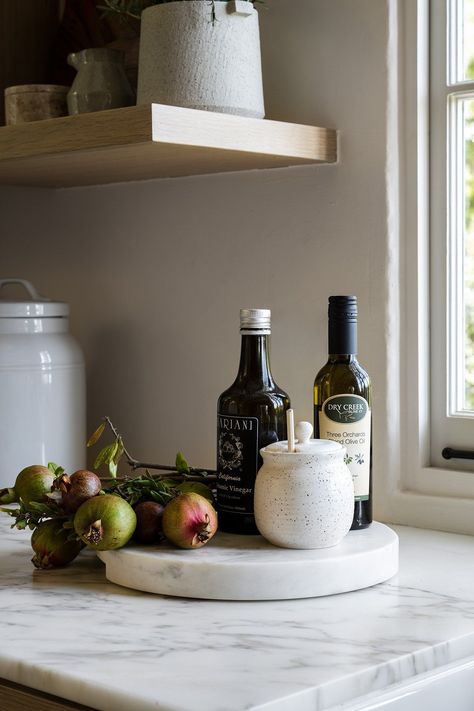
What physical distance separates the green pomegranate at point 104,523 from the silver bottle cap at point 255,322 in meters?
0.26

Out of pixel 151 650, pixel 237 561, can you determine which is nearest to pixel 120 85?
pixel 237 561

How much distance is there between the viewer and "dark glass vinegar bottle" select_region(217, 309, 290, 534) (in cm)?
128

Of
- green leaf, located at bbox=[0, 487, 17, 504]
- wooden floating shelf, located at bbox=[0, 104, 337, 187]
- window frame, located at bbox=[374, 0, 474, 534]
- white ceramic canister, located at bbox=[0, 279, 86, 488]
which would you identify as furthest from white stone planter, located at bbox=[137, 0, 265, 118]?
green leaf, located at bbox=[0, 487, 17, 504]

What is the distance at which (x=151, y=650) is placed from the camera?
0.99m

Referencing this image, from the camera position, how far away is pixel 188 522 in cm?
119

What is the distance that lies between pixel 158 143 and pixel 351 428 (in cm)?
44

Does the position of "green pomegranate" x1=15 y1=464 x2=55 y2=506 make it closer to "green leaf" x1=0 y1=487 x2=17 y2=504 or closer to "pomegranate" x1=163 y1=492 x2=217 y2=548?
"green leaf" x1=0 y1=487 x2=17 y2=504

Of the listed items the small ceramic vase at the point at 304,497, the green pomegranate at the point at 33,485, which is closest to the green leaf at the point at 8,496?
the green pomegranate at the point at 33,485

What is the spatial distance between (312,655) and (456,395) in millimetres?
653

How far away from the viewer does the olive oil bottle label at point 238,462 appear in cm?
128

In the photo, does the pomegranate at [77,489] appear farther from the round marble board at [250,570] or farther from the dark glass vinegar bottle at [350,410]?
the dark glass vinegar bottle at [350,410]

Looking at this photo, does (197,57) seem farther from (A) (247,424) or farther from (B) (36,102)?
(A) (247,424)

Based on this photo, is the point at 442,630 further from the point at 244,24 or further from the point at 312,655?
the point at 244,24

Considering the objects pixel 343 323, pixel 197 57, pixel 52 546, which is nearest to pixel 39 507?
pixel 52 546
